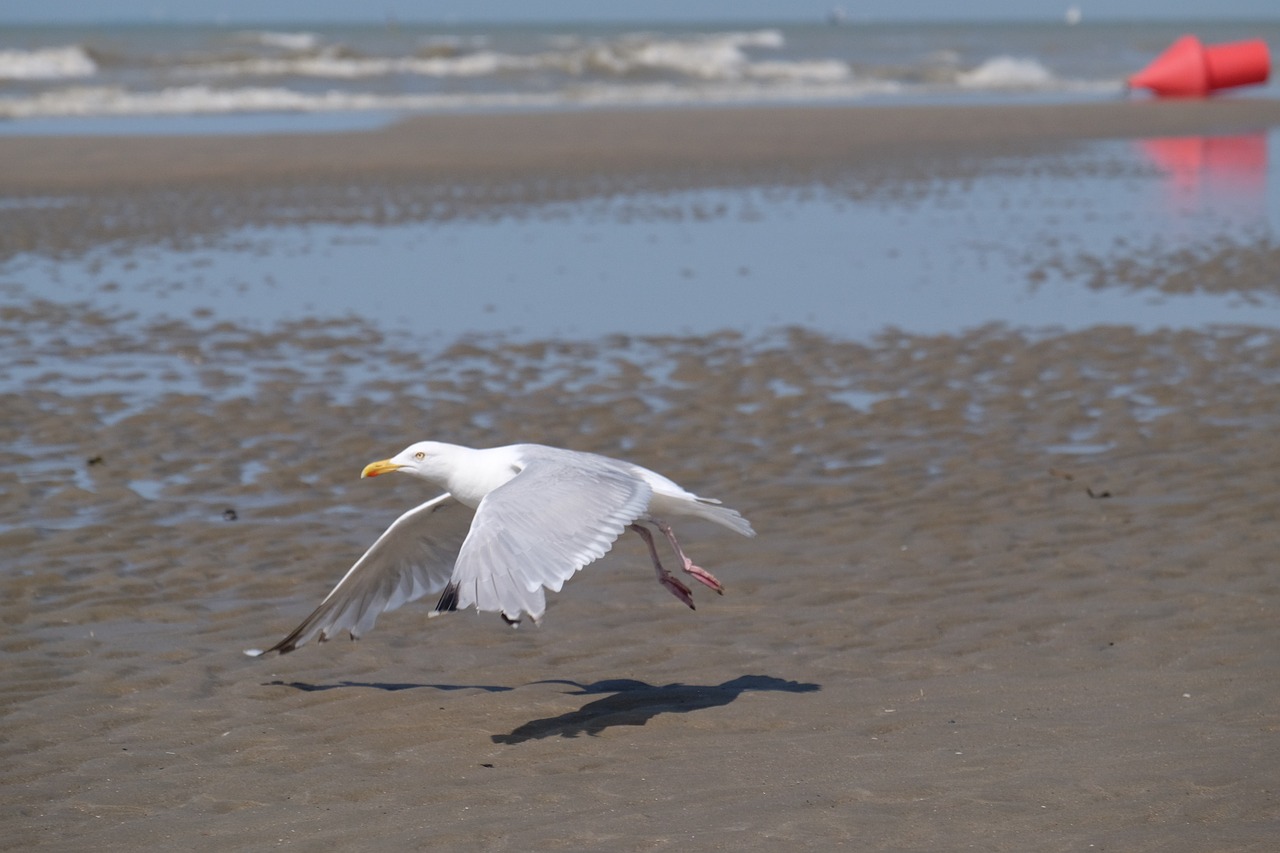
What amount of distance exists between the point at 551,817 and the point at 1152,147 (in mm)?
26930

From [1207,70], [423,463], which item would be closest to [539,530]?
[423,463]

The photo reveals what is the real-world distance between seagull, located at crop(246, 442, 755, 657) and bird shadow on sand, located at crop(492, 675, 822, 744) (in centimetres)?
38

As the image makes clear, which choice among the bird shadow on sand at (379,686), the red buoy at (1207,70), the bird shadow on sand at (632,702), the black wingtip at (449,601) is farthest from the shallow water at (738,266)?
the red buoy at (1207,70)

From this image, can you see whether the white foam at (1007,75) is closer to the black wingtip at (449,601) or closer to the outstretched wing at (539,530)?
the outstretched wing at (539,530)

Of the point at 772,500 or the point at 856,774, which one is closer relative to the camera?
the point at 856,774

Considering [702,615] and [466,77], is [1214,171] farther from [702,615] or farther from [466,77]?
[466,77]

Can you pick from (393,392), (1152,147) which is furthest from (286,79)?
(393,392)

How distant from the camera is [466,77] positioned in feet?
168

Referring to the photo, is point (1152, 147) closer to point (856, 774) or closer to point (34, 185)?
point (34, 185)

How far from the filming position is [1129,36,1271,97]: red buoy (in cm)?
3853

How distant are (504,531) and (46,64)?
5132 centimetres

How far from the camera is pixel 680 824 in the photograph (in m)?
4.64

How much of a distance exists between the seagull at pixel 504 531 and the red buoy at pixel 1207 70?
35.9m

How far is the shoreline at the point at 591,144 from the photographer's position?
2562 centimetres
